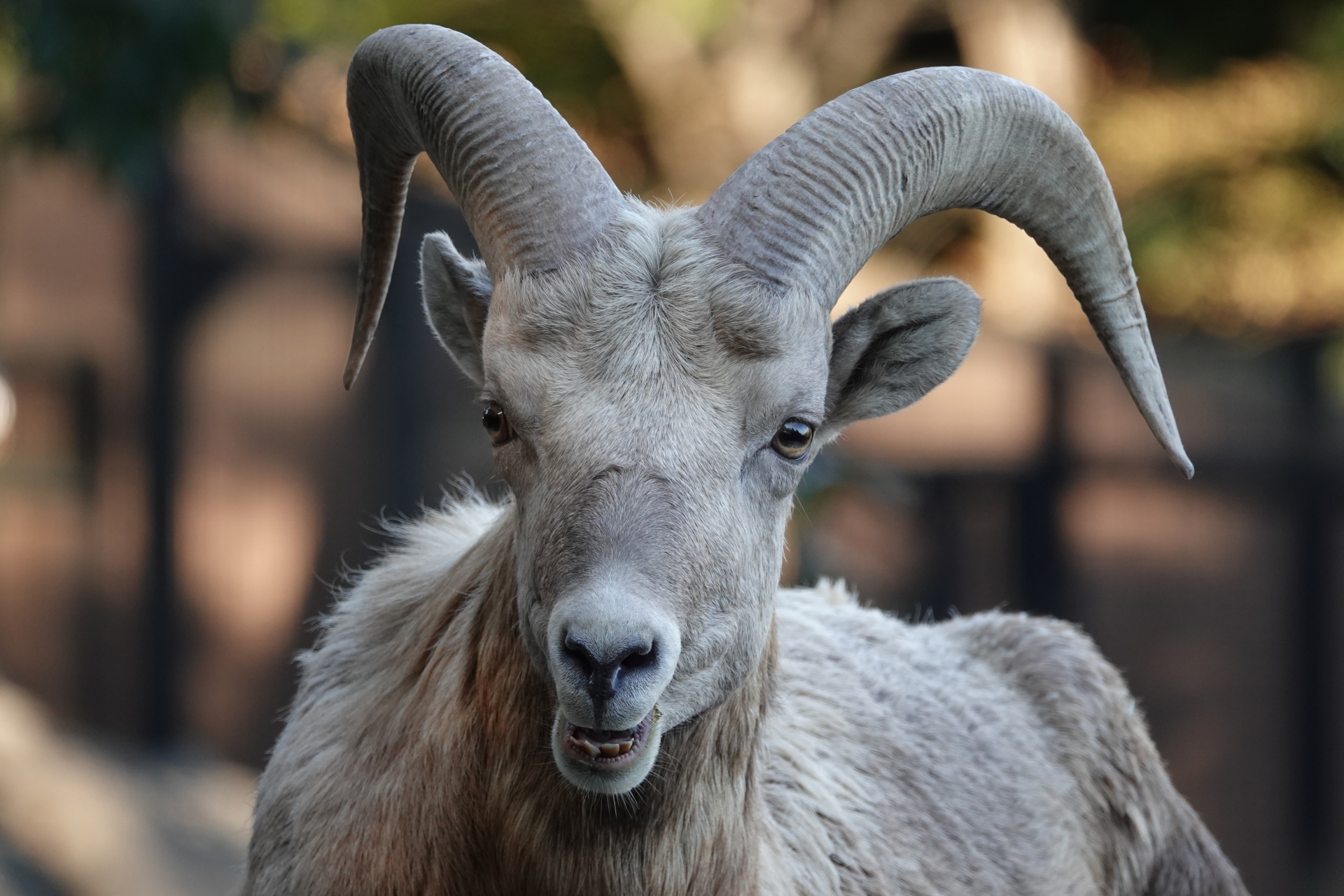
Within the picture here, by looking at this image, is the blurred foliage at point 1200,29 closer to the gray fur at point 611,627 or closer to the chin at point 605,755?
the gray fur at point 611,627

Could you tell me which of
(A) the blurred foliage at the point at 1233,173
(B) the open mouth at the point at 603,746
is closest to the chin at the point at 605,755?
(B) the open mouth at the point at 603,746

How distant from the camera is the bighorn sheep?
9.52 feet

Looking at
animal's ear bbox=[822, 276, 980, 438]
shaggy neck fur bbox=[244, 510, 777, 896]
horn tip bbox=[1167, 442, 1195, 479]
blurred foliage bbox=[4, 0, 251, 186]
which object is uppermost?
blurred foliage bbox=[4, 0, 251, 186]

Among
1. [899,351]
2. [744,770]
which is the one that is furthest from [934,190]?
[744,770]

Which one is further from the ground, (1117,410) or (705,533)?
(1117,410)

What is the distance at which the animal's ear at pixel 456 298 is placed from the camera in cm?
362

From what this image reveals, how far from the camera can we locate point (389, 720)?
3.45m

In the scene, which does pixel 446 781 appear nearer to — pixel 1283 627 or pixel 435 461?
pixel 435 461

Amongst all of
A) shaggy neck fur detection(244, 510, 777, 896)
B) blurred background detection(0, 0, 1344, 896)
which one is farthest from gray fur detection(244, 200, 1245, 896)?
blurred background detection(0, 0, 1344, 896)

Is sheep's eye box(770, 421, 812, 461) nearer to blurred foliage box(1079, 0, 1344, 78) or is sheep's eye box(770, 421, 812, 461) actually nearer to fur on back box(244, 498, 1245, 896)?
fur on back box(244, 498, 1245, 896)

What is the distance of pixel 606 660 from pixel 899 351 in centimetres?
140

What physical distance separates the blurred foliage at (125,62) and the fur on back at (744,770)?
374cm

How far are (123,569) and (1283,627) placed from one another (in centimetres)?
832

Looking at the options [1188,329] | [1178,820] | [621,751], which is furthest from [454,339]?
[1188,329]
